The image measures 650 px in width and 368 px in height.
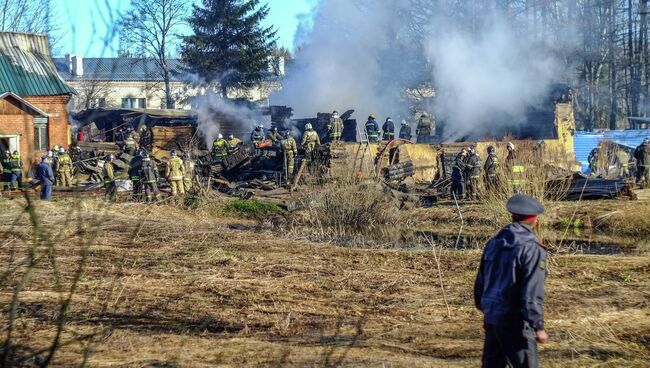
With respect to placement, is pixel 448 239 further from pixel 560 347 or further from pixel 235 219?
pixel 560 347

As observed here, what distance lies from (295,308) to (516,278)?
13.0 ft

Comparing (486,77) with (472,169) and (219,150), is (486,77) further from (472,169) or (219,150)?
(219,150)

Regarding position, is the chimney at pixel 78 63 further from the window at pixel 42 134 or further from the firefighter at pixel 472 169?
the window at pixel 42 134

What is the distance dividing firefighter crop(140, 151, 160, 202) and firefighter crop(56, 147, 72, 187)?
4317mm

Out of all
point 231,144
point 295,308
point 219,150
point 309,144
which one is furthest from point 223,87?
point 295,308

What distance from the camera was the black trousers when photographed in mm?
5180

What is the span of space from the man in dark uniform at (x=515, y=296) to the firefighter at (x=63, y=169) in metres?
20.7

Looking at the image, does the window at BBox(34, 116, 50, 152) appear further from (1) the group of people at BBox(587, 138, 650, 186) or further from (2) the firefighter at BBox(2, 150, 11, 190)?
(1) the group of people at BBox(587, 138, 650, 186)

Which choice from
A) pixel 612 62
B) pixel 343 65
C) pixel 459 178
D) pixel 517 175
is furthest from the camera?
pixel 612 62

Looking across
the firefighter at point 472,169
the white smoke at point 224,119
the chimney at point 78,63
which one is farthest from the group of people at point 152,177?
the chimney at point 78,63

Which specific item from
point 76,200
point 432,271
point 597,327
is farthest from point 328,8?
point 76,200

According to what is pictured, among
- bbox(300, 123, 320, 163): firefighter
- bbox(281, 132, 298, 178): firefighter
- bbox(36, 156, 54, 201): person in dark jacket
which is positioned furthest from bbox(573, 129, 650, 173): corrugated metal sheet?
bbox(36, 156, 54, 201): person in dark jacket

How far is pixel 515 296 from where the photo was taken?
5.25 metres

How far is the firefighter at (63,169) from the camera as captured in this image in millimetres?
24094
